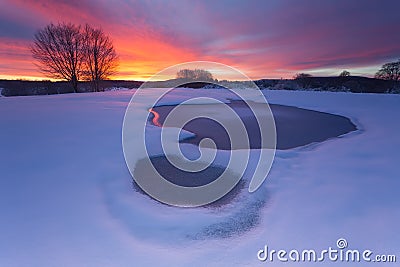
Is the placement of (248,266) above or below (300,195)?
below

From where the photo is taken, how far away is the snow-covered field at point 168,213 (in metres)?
2.37

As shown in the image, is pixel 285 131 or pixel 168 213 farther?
pixel 285 131

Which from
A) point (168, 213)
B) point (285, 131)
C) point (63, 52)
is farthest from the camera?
point (63, 52)

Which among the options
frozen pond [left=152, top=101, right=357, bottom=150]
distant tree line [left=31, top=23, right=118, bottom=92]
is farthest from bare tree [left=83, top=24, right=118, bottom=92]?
frozen pond [left=152, top=101, right=357, bottom=150]

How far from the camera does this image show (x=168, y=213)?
304cm

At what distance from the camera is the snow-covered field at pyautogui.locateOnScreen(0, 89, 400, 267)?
2365 millimetres

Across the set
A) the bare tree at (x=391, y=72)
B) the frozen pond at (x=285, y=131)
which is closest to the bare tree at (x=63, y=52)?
the frozen pond at (x=285, y=131)

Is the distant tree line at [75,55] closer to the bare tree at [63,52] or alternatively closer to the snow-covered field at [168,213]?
the bare tree at [63,52]

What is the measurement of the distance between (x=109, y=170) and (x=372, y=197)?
13.6ft

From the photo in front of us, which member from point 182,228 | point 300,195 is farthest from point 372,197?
point 182,228

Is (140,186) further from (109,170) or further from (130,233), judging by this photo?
(130,233)

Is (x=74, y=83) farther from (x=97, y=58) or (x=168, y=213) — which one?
(x=168, y=213)

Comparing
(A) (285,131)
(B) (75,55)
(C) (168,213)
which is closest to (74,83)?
(B) (75,55)

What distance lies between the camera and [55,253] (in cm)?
228
